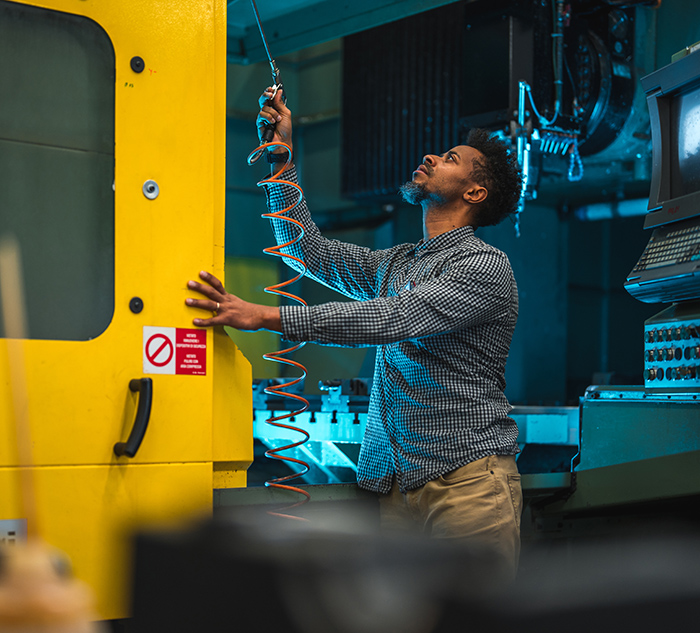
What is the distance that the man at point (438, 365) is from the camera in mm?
2184

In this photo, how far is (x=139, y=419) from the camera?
181 cm

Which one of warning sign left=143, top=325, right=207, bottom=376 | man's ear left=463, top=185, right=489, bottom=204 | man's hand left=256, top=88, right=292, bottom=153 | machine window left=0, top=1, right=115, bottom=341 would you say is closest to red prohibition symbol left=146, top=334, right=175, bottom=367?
warning sign left=143, top=325, right=207, bottom=376

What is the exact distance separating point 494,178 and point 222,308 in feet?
3.93

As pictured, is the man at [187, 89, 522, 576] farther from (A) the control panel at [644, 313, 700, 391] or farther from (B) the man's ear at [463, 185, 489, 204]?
(A) the control panel at [644, 313, 700, 391]

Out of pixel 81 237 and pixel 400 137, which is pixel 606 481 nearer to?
pixel 81 237

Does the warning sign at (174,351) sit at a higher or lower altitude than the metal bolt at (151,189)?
lower

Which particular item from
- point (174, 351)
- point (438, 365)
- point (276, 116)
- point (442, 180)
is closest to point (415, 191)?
point (442, 180)

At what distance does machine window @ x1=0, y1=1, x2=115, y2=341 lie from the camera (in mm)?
1791

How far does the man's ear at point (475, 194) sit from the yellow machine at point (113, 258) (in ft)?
3.19

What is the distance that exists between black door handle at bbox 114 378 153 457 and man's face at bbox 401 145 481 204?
1195 mm

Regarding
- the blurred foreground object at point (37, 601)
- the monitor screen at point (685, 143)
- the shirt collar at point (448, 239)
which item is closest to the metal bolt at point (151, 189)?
the shirt collar at point (448, 239)

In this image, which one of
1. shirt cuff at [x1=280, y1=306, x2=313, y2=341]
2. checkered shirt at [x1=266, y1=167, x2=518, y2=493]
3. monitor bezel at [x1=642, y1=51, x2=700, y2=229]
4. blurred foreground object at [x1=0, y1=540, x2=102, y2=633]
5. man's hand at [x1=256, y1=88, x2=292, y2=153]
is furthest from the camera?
monitor bezel at [x1=642, y1=51, x2=700, y2=229]

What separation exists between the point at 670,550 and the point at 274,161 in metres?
1.95

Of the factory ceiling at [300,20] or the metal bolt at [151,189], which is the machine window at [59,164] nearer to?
the metal bolt at [151,189]
